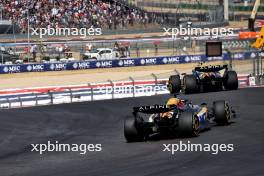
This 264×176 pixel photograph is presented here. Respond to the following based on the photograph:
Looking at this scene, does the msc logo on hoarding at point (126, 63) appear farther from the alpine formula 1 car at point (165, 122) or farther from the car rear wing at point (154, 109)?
the car rear wing at point (154, 109)

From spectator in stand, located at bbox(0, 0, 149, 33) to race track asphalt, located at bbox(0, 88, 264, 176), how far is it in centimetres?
2243

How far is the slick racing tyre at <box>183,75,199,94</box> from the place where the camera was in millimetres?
33000

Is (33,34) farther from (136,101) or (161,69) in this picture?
(136,101)

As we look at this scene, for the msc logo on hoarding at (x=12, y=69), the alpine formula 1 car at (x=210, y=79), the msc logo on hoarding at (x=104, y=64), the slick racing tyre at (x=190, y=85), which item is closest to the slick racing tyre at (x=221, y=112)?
the alpine formula 1 car at (x=210, y=79)

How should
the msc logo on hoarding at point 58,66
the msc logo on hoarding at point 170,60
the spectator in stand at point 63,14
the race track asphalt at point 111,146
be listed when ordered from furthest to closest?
the spectator in stand at point 63,14, the msc logo on hoarding at point 170,60, the msc logo on hoarding at point 58,66, the race track asphalt at point 111,146

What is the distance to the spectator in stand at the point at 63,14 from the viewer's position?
52.1 meters

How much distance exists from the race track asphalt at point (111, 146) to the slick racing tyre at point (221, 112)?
215 millimetres

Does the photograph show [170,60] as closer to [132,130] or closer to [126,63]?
[126,63]

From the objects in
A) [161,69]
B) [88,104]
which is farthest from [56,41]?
[88,104]

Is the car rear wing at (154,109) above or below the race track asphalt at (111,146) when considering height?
above

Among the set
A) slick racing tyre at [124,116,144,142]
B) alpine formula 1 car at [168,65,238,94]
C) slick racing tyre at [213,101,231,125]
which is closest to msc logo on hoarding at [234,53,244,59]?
alpine formula 1 car at [168,65,238,94]

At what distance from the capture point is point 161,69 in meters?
48.9

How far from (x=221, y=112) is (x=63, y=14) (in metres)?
33.5

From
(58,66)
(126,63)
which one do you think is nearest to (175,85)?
(58,66)
